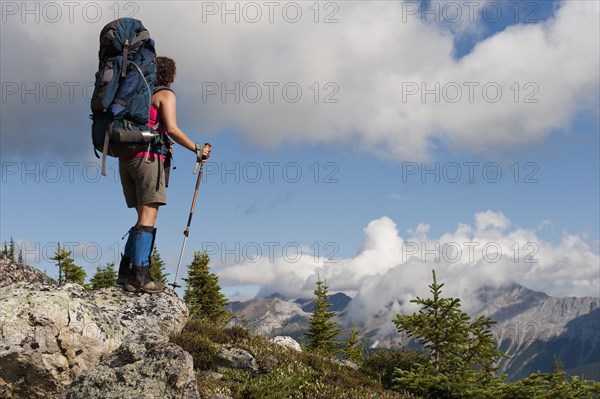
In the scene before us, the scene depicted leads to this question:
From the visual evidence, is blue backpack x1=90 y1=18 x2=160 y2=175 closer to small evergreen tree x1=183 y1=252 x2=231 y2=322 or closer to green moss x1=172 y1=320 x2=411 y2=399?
green moss x1=172 y1=320 x2=411 y2=399

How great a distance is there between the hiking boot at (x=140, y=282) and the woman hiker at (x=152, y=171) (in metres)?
0.03

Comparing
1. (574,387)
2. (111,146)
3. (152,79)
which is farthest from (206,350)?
(574,387)

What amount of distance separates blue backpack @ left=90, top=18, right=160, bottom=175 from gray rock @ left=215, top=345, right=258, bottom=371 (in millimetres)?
4456

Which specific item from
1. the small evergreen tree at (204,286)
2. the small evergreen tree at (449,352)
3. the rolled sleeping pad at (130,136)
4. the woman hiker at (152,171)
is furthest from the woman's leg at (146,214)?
the small evergreen tree at (204,286)

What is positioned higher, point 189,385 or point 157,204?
point 157,204

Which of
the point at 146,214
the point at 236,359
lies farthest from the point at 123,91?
the point at 236,359

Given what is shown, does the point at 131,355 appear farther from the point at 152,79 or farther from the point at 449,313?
the point at 449,313

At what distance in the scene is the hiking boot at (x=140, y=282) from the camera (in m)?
10.3

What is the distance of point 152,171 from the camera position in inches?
381

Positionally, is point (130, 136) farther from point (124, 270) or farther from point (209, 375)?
point (209, 375)

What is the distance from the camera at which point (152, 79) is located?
955cm

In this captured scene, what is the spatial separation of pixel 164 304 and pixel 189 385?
3338mm

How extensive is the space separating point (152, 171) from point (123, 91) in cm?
142

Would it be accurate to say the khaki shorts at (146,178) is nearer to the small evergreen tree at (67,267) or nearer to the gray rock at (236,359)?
the gray rock at (236,359)
